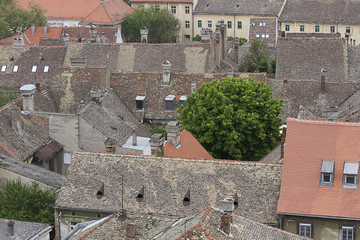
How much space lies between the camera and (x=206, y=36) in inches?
3236

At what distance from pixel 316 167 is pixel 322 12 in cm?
8069

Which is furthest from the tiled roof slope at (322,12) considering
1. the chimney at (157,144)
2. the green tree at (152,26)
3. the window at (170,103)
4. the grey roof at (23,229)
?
the grey roof at (23,229)

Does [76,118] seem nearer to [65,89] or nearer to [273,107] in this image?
[65,89]

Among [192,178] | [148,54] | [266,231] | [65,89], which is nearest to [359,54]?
[148,54]

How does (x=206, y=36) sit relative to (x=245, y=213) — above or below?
above

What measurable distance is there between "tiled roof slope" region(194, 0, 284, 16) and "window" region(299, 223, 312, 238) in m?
83.5

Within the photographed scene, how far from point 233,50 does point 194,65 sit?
16835 mm

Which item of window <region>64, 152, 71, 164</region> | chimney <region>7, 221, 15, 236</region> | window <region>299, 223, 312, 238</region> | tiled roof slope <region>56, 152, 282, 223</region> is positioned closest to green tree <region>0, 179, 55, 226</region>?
tiled roof slope <region>56, 152, 282, 223</region>

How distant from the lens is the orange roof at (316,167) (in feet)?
138

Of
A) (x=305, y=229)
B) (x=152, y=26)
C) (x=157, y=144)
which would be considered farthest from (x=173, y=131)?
(x=152, y=26)

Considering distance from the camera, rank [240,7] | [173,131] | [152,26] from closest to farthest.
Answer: [173,131], [152,26], [240,7]

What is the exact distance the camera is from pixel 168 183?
147 feet

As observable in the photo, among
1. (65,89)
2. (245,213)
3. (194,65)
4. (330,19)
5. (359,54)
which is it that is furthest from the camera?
(330,19)

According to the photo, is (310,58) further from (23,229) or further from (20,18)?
(20,18)
